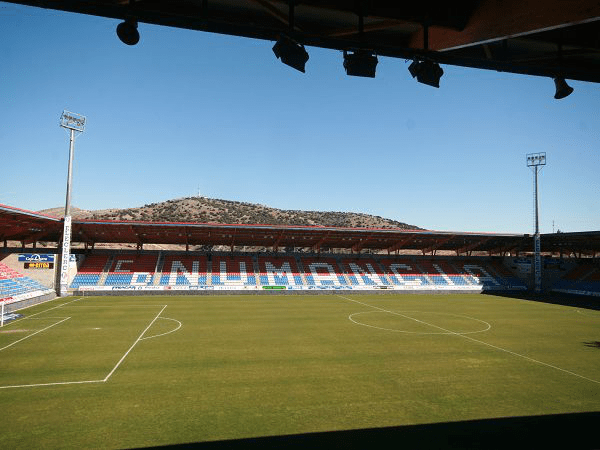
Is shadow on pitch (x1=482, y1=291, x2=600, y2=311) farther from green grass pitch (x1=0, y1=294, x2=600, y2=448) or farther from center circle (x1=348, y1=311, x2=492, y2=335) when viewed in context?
center circle (x1=348, y1=311, x2=492, y2=335)

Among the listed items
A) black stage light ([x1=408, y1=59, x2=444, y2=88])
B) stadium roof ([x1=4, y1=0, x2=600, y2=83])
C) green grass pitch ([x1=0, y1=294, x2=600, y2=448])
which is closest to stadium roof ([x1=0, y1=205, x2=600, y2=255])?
green grass pitch ([x1=0, y1=294, x2=600, y2=448])

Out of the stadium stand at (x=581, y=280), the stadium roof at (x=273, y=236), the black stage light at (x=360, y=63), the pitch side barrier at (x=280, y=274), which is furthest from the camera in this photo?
the stadium stand at (x=581, y=280)

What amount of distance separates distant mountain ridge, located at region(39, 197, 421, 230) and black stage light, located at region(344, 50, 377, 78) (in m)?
96.4

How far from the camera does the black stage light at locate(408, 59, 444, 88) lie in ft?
23.1

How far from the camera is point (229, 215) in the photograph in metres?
112

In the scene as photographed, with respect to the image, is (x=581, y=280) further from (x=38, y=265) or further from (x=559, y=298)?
(x=38, y=265)

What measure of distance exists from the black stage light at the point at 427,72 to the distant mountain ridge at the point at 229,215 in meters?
96.3

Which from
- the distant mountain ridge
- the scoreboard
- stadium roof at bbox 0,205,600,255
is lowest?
the scoreboard

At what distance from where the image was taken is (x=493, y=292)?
4525 cm

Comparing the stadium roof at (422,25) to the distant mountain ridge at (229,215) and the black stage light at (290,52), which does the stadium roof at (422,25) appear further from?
the distant mountain ridge at (229,215)

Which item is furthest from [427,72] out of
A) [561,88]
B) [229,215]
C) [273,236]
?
[229,215]

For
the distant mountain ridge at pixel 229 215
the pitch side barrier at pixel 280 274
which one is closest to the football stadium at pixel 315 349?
the pitch side barrier at pixel 280 274

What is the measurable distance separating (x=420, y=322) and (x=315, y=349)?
390 inches

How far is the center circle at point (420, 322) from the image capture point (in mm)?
21098
